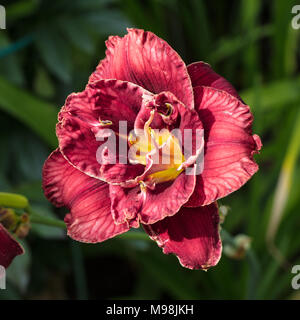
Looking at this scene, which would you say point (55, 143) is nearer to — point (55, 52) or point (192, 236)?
point (55, 52)

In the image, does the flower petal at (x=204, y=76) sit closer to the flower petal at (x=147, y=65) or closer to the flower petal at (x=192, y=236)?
the flower petal at (x=147, y=65)

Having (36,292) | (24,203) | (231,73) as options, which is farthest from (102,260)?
(24,203)

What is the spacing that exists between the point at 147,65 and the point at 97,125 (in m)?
0.11

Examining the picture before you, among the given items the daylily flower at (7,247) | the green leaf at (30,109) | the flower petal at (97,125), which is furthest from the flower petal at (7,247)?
the green leaf at (30,109)

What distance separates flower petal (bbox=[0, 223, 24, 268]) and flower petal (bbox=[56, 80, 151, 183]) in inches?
5.3

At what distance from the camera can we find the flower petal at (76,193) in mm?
663

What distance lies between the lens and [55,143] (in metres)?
1.16

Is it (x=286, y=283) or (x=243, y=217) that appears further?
(x=243, y=217)

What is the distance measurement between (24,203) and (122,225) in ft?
0.52

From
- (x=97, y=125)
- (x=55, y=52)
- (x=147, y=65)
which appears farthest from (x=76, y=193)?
(x=55, y=52)

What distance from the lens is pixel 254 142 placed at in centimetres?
61

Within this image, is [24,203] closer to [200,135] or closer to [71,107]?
[71,107]

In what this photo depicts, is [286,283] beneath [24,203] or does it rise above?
beneath
